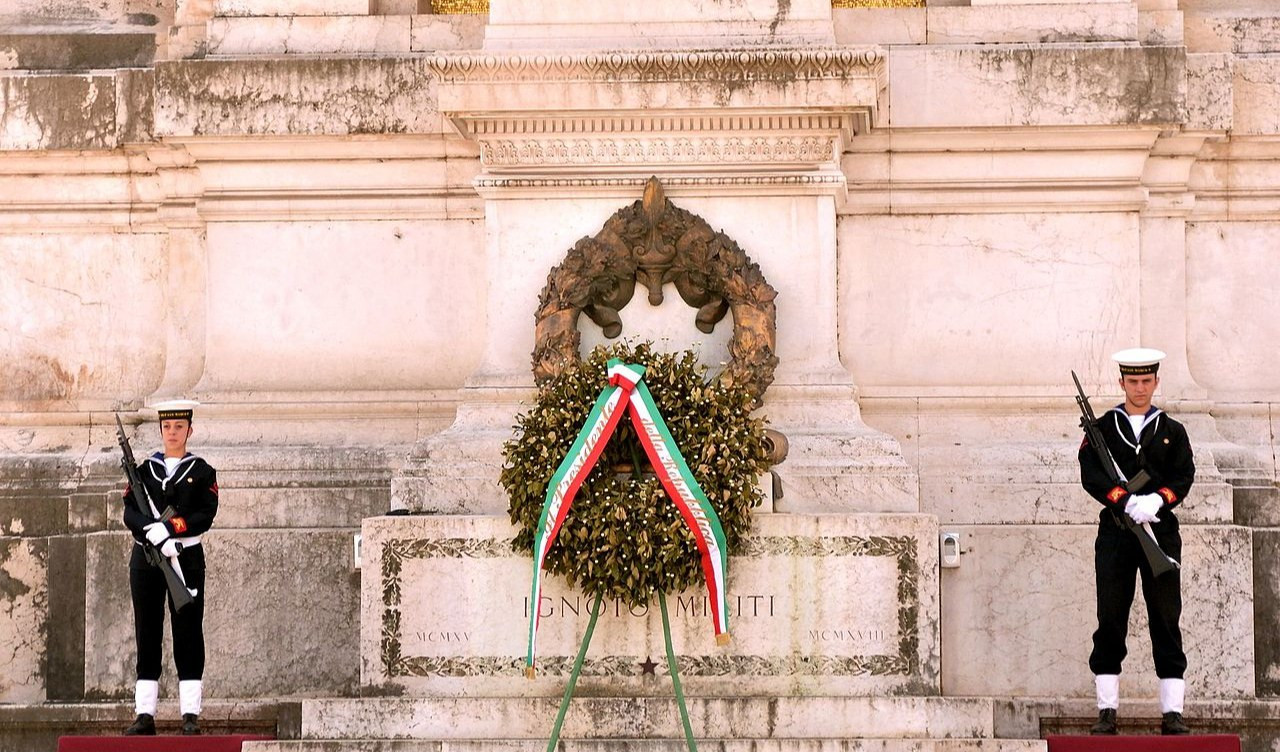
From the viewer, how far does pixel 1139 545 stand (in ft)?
42.4

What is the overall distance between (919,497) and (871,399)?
73cm

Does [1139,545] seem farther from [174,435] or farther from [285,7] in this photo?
[285,7]

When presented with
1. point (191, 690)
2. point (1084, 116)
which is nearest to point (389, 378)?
point (191, 690)

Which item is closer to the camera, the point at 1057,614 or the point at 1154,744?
the point at 1154,744

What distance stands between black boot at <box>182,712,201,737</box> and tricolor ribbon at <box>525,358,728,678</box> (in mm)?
1845

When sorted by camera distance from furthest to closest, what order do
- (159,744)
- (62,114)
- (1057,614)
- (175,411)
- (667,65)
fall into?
(62,114) < (1057,614) < (667,65) < (175,411) < (159,744)

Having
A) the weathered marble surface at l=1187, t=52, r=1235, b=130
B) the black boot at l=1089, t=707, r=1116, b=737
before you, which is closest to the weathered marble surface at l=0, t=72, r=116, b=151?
the weathered marble surface at l=1187, t=52, r=1235, b=130

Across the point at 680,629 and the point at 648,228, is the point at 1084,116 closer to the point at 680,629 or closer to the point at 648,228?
the point at 648,228

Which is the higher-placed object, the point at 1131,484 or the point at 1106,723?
the point at 1131,484

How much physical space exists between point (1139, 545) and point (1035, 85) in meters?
3.41

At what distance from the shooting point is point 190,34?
16.0 meters

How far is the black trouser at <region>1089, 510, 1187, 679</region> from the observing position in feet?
42.4

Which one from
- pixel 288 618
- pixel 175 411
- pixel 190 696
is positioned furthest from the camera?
pixel 288 618

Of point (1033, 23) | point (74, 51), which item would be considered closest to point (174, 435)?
point (74, 51)
